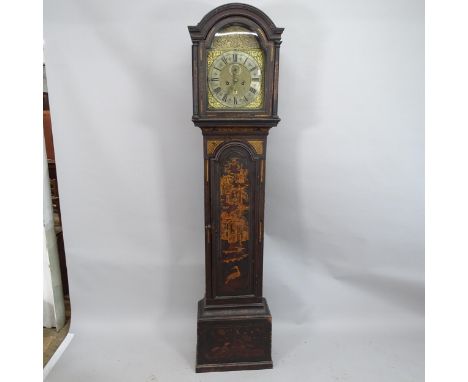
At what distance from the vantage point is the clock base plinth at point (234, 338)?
2242mm

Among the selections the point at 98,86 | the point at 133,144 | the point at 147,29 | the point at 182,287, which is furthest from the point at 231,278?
the point at 147,29

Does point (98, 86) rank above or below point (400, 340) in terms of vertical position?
above

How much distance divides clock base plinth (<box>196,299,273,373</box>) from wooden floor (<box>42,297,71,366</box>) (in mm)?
1062

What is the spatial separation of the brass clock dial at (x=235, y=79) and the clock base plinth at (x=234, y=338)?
127 centimetres

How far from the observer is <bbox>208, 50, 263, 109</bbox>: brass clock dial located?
200 centimetres

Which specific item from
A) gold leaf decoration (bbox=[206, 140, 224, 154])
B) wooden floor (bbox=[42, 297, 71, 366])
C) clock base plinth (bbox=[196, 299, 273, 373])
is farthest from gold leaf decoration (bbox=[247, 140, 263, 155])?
wooden floor (bbox=[42, 297, 71, 366])

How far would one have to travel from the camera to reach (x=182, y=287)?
2736 millimetres

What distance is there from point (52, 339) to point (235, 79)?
2.26 metres

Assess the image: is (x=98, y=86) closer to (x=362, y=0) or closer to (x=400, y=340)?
(x=362, y=0)

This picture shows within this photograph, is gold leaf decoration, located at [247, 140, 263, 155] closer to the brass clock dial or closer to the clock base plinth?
the brass clock dial

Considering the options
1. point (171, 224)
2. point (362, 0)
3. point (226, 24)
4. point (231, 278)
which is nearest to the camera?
point (226, 24)

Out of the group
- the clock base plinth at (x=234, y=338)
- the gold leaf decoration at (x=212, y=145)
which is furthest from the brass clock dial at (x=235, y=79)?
the clock base plinth at (x=234, y=338)

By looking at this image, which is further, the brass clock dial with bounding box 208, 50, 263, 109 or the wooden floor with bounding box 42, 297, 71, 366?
the wooden floor with bounding box 42, 297, 71, 366

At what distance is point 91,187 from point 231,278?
1.21m
